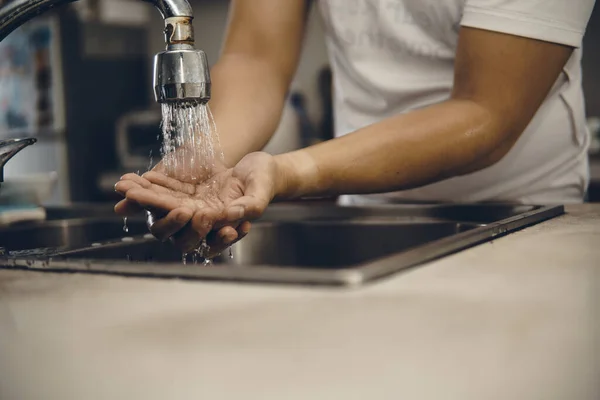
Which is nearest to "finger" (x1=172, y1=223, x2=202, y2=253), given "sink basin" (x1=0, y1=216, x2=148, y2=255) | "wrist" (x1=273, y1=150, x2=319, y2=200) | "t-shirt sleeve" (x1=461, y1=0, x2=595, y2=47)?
"wrist" (x1=273, y1=150, x2=319, y2=200)

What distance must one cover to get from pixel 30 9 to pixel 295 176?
358mm

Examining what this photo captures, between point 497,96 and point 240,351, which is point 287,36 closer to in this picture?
point 497,96

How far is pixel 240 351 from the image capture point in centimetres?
37

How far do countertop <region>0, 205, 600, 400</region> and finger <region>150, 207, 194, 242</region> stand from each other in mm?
219

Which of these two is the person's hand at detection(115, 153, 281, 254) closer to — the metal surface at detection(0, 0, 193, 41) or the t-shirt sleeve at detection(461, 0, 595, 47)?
the metal surface at detection(0, 0, 193, 41)

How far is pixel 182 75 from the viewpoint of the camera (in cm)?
65

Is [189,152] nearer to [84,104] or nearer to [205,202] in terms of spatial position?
[205,202]

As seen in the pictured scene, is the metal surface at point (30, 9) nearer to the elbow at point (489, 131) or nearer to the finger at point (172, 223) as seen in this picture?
the finger at point (172, 223)

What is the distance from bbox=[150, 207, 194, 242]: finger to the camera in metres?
0.76

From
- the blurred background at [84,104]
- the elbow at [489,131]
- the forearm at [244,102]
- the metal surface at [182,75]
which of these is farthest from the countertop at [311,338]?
the blurred background at [84,104]

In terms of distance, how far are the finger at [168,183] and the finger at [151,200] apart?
6 centimetres

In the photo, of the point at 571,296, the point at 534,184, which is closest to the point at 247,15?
the point at 534,184

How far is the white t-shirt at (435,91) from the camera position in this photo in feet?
3.75

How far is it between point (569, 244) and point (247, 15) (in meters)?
0.72
